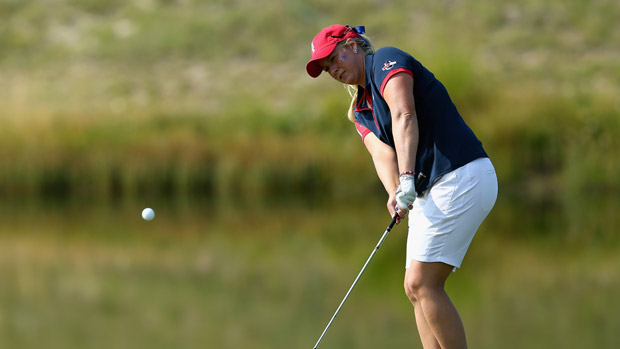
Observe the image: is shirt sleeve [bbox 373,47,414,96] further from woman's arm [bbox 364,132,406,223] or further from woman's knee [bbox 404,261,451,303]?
woman's knee [bbox 404,261,451,303]

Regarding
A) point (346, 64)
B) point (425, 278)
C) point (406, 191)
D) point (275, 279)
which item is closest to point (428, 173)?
point (406, 191)

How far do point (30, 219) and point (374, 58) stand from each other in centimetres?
634

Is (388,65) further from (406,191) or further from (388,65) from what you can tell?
(406,191)

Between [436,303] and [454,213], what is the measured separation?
27cm

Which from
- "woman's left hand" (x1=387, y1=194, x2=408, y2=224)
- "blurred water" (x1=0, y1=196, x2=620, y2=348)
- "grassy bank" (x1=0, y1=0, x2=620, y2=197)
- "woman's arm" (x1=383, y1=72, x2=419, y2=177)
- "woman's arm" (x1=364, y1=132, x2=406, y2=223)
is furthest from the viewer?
"grassy bank" (x1=0, y1=0, x2=620, y2=197)

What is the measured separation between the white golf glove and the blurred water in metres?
1.34

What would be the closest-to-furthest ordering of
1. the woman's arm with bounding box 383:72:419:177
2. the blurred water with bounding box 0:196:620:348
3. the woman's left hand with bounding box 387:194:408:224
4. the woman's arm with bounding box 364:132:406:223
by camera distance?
the woman's arm with bounding box 383:72:419:177, the woman's left hand with bounding box 387:194:408:224, the woman's arm with bounding box 364:132:406:223, the blurred water with bounding box 0:196:620:348

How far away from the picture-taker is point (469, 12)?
79.1 ft

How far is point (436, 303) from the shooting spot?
2.80 metres

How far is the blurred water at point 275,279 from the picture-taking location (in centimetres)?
431

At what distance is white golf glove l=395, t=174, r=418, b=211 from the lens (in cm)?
279

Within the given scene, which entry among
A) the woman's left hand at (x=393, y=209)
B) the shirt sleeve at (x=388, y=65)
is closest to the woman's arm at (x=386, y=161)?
the woman's left hand at (x=393, y=209)

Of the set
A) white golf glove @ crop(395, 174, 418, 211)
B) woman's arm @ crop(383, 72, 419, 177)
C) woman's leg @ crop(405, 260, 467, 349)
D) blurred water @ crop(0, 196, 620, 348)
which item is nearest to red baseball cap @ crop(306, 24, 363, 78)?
woman's arm @ crop(383, 72, 419, 177)

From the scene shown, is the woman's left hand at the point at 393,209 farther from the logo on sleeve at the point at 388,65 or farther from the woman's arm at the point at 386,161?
the logo on sleeve at the point at 388,65
